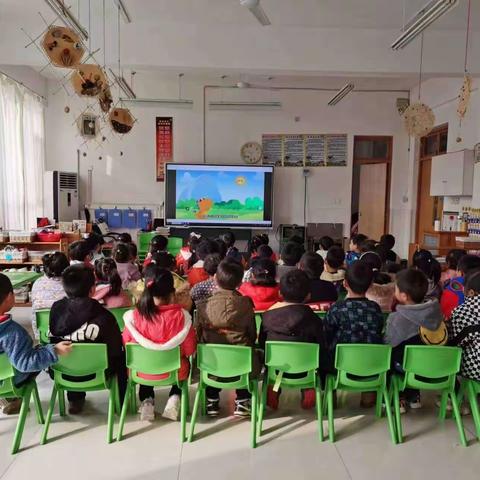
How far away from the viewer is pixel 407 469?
2262 millimetres

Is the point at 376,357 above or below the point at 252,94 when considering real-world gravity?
below

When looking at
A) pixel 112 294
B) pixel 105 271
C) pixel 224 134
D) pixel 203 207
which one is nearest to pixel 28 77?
pixel 224 134

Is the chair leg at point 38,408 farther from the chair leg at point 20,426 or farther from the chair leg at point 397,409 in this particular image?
the chair leg at point 397,409

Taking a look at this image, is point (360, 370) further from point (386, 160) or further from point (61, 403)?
point (386, 160)

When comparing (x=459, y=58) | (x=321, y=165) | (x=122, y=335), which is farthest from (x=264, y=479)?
(x=321, y=165)

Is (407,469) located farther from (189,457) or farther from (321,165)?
(321,165)

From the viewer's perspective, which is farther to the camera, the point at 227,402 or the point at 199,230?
the point at 199,230

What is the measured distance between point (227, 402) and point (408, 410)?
1174mm

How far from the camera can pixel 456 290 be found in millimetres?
3297

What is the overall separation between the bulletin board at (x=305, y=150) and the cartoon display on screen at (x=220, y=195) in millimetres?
688

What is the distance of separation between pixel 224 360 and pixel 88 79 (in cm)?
316

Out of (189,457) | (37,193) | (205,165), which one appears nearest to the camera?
(189,457)

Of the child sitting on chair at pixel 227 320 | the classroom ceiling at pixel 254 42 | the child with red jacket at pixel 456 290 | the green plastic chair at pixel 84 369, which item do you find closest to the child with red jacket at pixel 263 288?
the child sitting on chair at pixel 227 320

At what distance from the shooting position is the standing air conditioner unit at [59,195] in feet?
26.3
